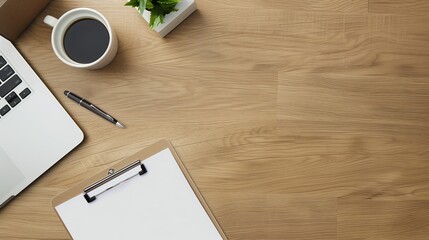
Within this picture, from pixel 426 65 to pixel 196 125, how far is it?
0.39m

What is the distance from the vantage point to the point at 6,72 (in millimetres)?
835

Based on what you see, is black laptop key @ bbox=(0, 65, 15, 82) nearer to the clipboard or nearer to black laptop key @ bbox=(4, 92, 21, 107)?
black laptop key @ bbox=(4, 92, 21, 107)

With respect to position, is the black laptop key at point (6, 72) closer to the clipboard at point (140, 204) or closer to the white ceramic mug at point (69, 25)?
the white ceramic mug at point (69, 25)

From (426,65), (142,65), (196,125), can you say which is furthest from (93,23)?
(426,65)

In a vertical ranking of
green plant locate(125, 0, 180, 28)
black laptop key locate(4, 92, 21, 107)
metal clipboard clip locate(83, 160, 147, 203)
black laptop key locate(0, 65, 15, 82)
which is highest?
Result: green plant locate(125, 0, 180, 28)

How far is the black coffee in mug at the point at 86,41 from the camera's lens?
2.69 feet

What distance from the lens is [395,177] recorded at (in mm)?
840

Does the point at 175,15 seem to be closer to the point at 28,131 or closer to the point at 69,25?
the point at 69,25

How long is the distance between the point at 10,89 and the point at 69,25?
140 millimetres

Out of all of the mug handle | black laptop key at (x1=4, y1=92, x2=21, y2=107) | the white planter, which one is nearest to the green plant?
the white planter

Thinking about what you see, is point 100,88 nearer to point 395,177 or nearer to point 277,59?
point 277,59

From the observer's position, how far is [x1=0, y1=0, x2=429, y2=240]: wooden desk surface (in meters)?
0.84

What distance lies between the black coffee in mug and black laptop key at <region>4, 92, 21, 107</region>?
110 millimetres

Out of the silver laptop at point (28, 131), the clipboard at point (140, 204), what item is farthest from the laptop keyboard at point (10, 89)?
the clipboard at point (140, 204)
